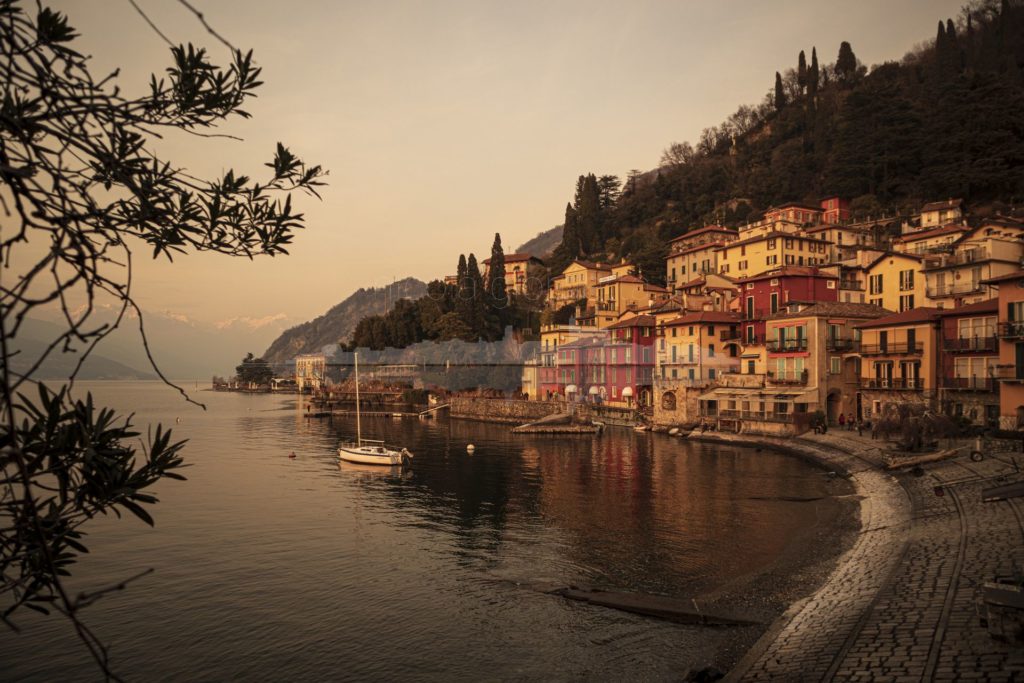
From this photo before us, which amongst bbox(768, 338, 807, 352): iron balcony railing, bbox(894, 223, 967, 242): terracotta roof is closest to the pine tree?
bbox(894, 223, 967, 242): terracotta roof

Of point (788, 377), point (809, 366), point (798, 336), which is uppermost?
point (798, 336)

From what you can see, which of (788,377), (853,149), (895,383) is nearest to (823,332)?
(788,377)

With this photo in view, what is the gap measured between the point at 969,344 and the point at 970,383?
9.43ft

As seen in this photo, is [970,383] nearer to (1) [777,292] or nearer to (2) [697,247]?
(1) [777,292]

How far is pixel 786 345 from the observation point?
5950cm

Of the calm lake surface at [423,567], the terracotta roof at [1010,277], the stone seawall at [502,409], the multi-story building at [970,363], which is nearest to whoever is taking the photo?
the calm lake surface at [423,567]

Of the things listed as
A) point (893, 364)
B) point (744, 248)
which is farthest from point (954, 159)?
point (893, 364)

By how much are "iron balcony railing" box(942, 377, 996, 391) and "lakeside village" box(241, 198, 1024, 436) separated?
0.12m

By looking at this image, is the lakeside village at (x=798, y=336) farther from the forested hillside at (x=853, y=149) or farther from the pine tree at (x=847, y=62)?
the pine tree at (x=847, y=62)

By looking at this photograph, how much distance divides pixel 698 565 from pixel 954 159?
85514 millimetres

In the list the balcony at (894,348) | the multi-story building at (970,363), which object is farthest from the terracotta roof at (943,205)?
the multi-story building at (970,363)

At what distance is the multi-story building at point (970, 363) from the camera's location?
4481 centimetres

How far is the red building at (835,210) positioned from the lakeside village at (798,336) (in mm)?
319

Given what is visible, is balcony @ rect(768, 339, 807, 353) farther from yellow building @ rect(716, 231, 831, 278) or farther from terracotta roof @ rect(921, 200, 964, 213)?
terracotta roof @ rect(921, 200, 964, 213)
